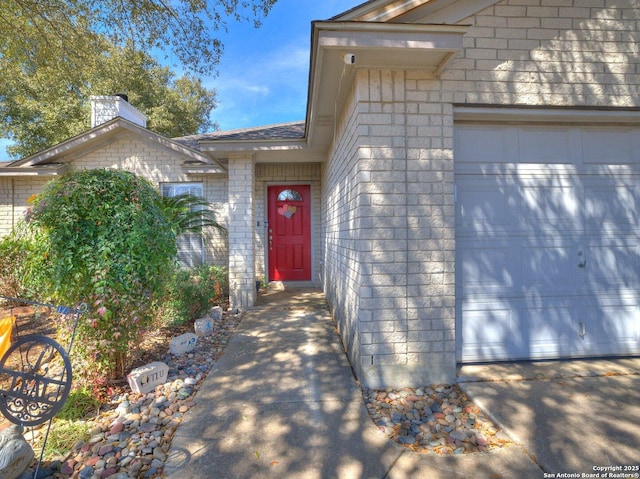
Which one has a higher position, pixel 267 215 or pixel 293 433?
pixel 267 215

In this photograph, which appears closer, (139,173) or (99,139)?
(99,139)

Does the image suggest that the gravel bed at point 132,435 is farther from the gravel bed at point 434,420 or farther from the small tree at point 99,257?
the gravel bed at point 434,420

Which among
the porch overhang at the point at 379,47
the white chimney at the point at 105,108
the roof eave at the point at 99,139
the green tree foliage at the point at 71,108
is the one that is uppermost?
the green tree foliage at the point at 71,108

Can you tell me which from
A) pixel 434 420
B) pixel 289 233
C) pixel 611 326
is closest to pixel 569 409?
pixel 434 420

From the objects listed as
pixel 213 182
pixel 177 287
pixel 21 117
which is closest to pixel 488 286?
pixel 177 287

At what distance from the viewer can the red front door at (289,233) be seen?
7.43m

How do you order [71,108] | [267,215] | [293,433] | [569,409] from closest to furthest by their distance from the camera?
[293,433] → [569,409] → [267,215] → [71,108]

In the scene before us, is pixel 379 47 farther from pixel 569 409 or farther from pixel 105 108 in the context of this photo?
pixel 105 108

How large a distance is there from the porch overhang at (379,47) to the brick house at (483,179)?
0.04 feet

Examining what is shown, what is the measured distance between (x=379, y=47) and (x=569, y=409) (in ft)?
10.3

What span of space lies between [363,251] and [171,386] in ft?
6.99

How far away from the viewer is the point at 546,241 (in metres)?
3.24

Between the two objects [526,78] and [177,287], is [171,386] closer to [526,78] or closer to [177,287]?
[177,287]

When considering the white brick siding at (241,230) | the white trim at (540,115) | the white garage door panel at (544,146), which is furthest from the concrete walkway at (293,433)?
the white trim at (540,115)
